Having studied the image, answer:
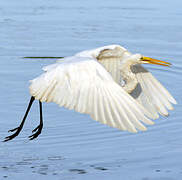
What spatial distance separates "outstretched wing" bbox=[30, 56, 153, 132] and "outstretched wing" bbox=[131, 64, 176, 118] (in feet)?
3.12

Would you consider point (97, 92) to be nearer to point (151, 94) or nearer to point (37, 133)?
point (151, 94)

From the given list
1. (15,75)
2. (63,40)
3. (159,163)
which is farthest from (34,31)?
(159,163)

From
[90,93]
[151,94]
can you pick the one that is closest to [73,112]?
[151,94]

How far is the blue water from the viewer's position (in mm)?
6874

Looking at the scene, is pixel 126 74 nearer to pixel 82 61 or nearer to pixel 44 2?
pixel 82 61

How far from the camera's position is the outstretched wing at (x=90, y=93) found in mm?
5770

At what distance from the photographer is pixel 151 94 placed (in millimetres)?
7340

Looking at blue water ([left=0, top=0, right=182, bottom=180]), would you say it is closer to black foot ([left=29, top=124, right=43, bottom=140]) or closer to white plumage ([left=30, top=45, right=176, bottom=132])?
black foot ([left=29, top=124, right=43, bottom=140])

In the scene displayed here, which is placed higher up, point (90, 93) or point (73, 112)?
point (90, 93)

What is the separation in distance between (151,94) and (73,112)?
72.1 inches

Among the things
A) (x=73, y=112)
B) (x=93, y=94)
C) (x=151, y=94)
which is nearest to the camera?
(x=93, y=94)

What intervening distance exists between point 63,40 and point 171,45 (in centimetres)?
219

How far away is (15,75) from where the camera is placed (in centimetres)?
1045

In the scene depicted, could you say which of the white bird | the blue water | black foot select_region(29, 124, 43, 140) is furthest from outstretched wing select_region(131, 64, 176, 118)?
black foot select_region(29, 124, 43, 140)
